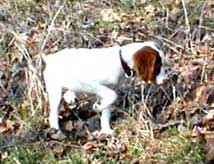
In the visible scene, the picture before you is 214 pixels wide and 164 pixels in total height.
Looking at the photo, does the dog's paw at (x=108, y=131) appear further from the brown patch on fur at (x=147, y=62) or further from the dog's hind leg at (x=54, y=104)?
the brown patch on fur at (x=147, y=62)

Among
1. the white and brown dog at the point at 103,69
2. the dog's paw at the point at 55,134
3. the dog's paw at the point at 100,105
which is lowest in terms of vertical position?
A: the dog's paw at the point at 55,134

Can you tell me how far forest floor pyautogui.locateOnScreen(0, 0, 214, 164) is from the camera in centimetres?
461

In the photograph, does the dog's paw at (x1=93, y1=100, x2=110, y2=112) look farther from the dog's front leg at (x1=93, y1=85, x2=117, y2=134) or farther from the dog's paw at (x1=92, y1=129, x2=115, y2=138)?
the dog's paw at (x1=92, y1=129, x2=115, y2=138)

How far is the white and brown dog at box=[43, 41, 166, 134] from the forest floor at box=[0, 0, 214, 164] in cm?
23

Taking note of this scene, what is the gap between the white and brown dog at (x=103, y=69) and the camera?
4543mm

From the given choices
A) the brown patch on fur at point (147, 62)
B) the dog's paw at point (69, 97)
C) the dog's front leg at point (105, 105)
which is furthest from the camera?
the dog's paw at point (69, 97)

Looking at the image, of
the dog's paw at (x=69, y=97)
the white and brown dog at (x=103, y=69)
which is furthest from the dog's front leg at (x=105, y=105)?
the dog's paw at (x=69, y=97)

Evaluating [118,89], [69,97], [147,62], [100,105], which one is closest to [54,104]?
[69,97]

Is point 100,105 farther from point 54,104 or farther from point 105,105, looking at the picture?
point 54,104

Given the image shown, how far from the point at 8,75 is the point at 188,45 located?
1.35m

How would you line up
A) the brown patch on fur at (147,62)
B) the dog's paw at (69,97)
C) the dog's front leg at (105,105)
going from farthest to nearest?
1. the dog's paw at (69,97)
2. the dog's front leg at (105,105)
3. the brown patch on fur at (147,62)

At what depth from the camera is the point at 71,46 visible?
18.9 ft

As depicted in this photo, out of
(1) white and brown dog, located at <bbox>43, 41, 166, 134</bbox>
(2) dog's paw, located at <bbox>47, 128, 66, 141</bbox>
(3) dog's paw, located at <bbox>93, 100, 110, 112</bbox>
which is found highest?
(1) white and brown dog, located at <bbox>43, 41, 166, 134</bbox>

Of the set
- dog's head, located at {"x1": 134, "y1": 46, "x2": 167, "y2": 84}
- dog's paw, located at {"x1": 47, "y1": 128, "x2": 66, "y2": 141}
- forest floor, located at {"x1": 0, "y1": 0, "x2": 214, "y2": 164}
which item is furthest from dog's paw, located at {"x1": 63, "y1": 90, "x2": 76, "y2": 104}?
dog's head, located at {"x1": 134, "y1": 46, "x2": 167, "y2": 84}
